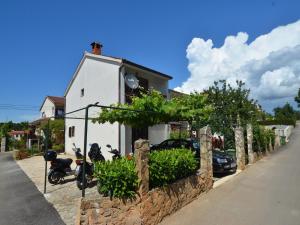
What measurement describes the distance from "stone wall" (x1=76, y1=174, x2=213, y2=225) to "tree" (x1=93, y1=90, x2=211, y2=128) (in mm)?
2492

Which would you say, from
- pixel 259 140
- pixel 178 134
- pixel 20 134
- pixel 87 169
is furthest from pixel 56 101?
pixel 87 169

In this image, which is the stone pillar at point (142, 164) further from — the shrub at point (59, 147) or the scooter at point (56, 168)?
the shrub at point (59, 147)

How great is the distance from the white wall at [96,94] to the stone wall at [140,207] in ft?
29.5

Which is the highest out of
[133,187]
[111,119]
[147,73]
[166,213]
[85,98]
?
[147,73]

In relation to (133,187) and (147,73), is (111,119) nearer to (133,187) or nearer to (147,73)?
(133,187)

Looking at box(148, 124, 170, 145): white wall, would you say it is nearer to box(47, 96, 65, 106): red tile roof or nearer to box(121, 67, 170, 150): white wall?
box(121, 67, 170, 150): white wall

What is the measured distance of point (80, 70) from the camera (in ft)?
71.2

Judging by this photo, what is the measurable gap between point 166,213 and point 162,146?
6.98m

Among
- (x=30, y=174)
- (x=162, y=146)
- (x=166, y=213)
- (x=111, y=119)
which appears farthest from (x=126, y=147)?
(x=166, y=213)

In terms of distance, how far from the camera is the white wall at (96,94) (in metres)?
17.3

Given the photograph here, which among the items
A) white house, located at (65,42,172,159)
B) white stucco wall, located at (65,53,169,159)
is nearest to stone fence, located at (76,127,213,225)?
white house, located at (65,42,172,159)

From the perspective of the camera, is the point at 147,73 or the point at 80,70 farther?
the point at 80,70

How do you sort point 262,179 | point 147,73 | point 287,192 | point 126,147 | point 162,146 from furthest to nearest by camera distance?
point 147,73 → point 126,147 → point 162,146 → point 262,179 → point 287,192

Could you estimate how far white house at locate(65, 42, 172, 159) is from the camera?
17.1 metres
